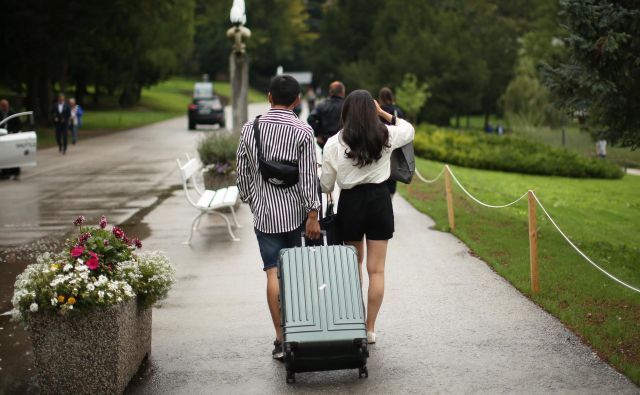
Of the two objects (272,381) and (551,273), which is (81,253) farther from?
(551,273)

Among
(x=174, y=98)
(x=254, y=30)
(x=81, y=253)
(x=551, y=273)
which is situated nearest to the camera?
(x=81, y=253)

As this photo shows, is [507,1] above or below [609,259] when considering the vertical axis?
above

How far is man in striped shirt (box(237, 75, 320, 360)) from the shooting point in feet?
19.7

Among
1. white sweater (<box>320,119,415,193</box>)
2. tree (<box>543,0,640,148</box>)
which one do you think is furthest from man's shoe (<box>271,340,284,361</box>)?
tree (<box>543,0,640,148</box>)

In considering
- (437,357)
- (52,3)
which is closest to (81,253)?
(437,357)

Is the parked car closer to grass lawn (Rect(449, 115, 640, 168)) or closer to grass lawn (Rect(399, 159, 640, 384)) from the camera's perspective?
grass lawn (Rect(399, 159, 640, 384))

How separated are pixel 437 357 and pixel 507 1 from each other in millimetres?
Result: 91242

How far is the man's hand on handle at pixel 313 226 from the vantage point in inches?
238

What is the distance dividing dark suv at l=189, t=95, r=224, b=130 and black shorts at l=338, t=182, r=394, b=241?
39.9m

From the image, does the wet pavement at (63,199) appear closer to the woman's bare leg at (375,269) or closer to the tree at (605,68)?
the woman's bare leg at (375,269)

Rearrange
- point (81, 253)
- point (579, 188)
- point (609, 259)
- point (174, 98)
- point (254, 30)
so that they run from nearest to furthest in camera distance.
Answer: point (81, 253) < point (609, 259) < point (579, 188) < point (174, 98) < point (254, 30)

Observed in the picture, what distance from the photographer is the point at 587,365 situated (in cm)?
615

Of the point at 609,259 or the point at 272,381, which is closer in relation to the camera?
the point at 272,381

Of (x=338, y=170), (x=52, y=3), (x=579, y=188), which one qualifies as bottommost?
(x=579, y=188)
